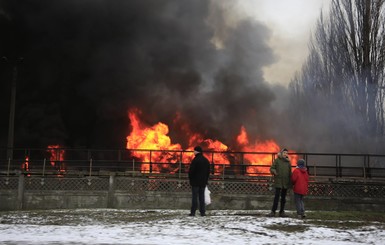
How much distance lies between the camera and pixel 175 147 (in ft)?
87.6

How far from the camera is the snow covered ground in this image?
273 inches

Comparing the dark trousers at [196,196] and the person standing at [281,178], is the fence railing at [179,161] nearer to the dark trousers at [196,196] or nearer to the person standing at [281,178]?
the person standing at [281,178]

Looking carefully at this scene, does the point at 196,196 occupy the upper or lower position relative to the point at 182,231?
upper

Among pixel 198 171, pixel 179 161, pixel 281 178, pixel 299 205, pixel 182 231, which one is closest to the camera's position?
pixel 182 231

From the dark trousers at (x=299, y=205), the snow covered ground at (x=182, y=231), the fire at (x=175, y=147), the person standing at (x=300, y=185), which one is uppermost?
the fire at (x=175, y=147)

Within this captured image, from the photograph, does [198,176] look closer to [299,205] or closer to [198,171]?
[198,171]

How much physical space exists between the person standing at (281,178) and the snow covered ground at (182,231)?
821 mm

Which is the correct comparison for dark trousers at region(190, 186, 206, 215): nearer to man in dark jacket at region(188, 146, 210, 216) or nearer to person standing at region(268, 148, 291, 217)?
man in dark jacket at region(188, 146, 210, 216)

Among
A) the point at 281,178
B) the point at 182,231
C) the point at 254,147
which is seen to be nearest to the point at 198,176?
the point at 281,178

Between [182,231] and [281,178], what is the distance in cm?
387

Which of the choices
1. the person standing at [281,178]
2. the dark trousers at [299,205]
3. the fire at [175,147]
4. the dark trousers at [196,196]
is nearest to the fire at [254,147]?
the fire at [175,147]

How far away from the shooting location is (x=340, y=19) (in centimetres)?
2652

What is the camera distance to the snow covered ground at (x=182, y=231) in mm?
6938

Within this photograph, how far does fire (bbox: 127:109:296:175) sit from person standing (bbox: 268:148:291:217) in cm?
1110
